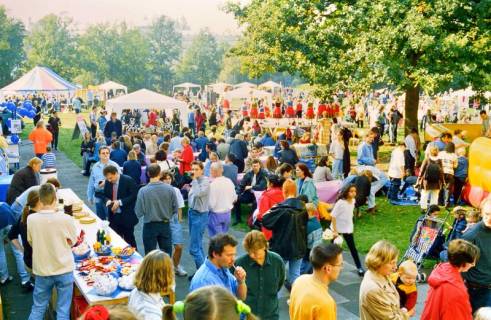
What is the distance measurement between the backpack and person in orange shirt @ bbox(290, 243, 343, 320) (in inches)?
288

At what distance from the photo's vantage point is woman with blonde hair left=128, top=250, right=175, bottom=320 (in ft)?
12.4

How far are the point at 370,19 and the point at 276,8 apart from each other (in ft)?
13.7

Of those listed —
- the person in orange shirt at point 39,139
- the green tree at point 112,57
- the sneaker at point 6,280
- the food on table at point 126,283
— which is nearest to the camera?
the food on table at point 126,283

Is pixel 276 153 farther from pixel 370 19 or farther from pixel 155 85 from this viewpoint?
pixel 155 85

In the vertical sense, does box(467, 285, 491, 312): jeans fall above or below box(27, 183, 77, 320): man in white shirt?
below

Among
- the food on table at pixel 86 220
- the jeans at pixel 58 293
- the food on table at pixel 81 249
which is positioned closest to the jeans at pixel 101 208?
the food on table at pixel 86 220

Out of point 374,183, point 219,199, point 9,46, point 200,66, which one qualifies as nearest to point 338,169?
point 374,183

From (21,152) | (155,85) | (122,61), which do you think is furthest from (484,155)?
(155,85)

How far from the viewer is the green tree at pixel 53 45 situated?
64.9m

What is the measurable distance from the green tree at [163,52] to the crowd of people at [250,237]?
2677 inches

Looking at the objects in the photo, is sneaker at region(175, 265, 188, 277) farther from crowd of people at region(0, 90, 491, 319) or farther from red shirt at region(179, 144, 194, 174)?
red shirt at region(179, 144, 194, 174)

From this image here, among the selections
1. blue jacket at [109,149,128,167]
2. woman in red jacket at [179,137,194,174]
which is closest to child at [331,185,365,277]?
woman in red jacket at [179,137,194,174]

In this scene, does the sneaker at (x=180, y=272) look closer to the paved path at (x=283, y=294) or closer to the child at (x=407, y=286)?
the paved path at (x=283, y=294)

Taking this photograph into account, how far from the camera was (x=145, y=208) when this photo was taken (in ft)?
23.2
